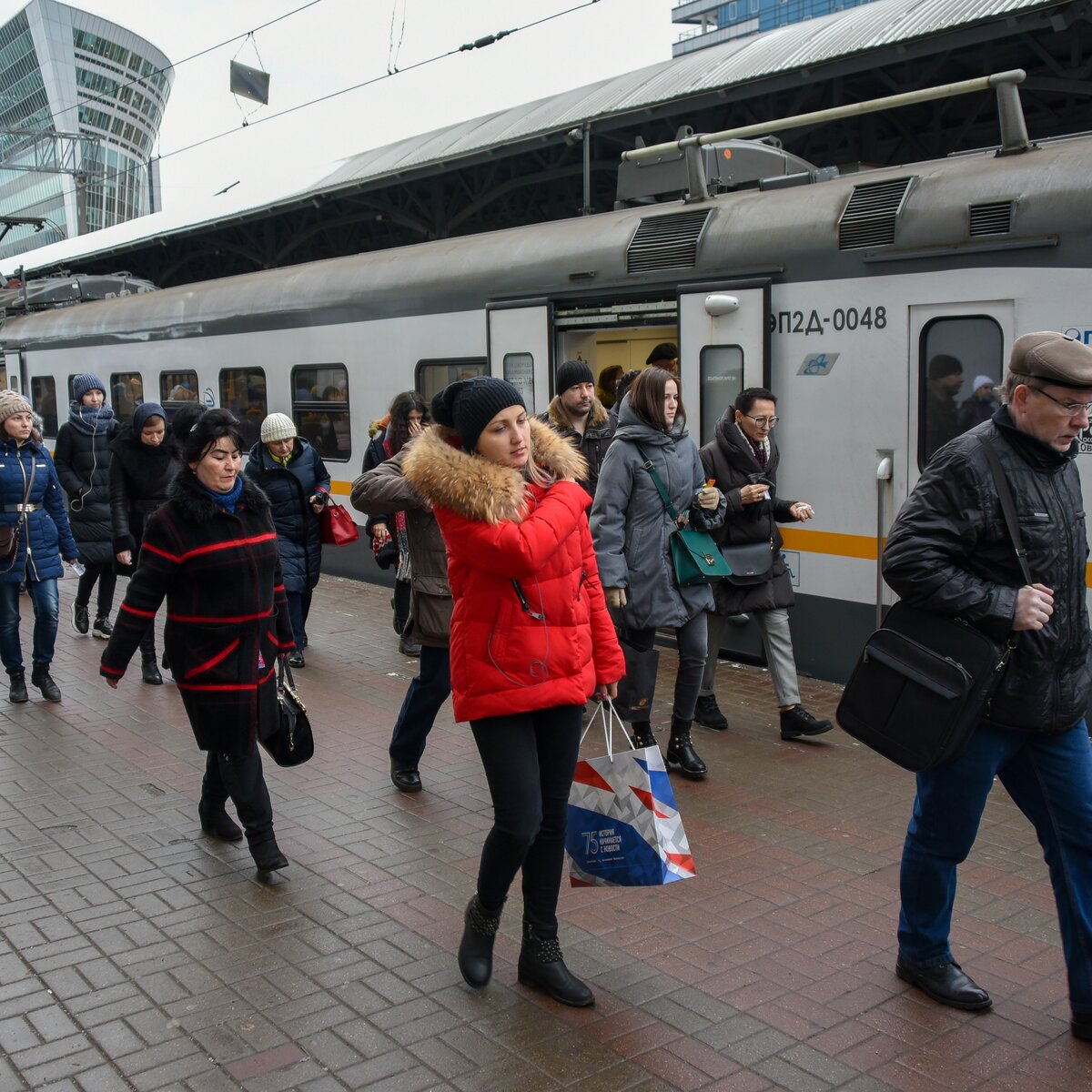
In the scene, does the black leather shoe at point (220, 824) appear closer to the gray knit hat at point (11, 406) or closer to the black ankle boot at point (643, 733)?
the black ankle boot at point (643, 733)

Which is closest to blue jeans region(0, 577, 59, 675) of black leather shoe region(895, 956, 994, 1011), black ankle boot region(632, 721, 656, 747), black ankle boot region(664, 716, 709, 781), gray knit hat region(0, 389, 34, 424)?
gray knit hat region(0, 389, 34, 424)

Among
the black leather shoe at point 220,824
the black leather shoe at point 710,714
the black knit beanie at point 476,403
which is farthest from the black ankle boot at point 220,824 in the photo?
the black leather shoe at point 710,714

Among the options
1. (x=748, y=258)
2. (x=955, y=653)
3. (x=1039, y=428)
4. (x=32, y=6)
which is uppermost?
(x=32, y=6)

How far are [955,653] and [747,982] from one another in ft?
4.18

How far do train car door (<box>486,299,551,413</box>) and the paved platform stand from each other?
337cm

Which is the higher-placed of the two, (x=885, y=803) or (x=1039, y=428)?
(x=1039, y=428)

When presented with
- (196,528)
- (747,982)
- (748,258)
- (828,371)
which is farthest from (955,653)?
(748,258)

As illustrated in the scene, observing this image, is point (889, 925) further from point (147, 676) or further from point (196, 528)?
point (147, 676)

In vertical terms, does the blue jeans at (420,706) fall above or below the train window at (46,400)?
below

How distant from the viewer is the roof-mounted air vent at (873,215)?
685 centimetres

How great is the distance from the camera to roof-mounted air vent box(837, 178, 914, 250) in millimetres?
6852

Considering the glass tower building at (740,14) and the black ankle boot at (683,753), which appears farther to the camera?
the glass tower building at (740,14)

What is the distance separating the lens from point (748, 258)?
7590mm

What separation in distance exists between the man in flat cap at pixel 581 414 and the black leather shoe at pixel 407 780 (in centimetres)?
171
